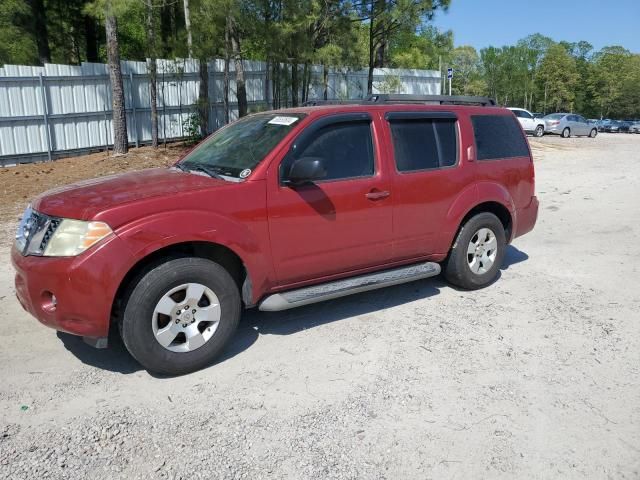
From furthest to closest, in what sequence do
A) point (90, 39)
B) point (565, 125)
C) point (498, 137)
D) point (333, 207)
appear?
point (565, 125)
point (90, 39)
point (498, 137)
point (333, 207)

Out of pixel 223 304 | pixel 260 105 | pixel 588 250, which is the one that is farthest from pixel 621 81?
pixel 223 304

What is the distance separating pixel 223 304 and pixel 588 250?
17.8ft

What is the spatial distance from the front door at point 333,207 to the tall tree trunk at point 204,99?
12695 mm

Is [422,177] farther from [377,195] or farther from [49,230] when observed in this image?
[49,230]

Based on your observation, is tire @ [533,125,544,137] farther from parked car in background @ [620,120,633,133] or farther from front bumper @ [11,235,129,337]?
front bumper @ [11,235,129,337]

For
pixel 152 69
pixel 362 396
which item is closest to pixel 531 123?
pixel 152 69

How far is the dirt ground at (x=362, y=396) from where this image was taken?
3109 millimetres

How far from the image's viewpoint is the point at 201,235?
3.98 meters

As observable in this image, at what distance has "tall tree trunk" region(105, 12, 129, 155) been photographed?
13.2 m

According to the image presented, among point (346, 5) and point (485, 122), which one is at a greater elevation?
point (346, 5)

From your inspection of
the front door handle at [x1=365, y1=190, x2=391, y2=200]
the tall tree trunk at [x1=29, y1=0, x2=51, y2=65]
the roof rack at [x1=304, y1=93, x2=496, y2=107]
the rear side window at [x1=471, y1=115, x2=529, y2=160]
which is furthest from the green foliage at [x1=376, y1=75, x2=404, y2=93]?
the front door handle at [x1=365, y1=190, x2=391, y2=200]

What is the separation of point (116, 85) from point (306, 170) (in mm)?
11190

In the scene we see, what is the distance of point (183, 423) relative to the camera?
346 centimetres

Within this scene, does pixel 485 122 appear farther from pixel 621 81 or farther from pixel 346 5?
pixel 621 81
